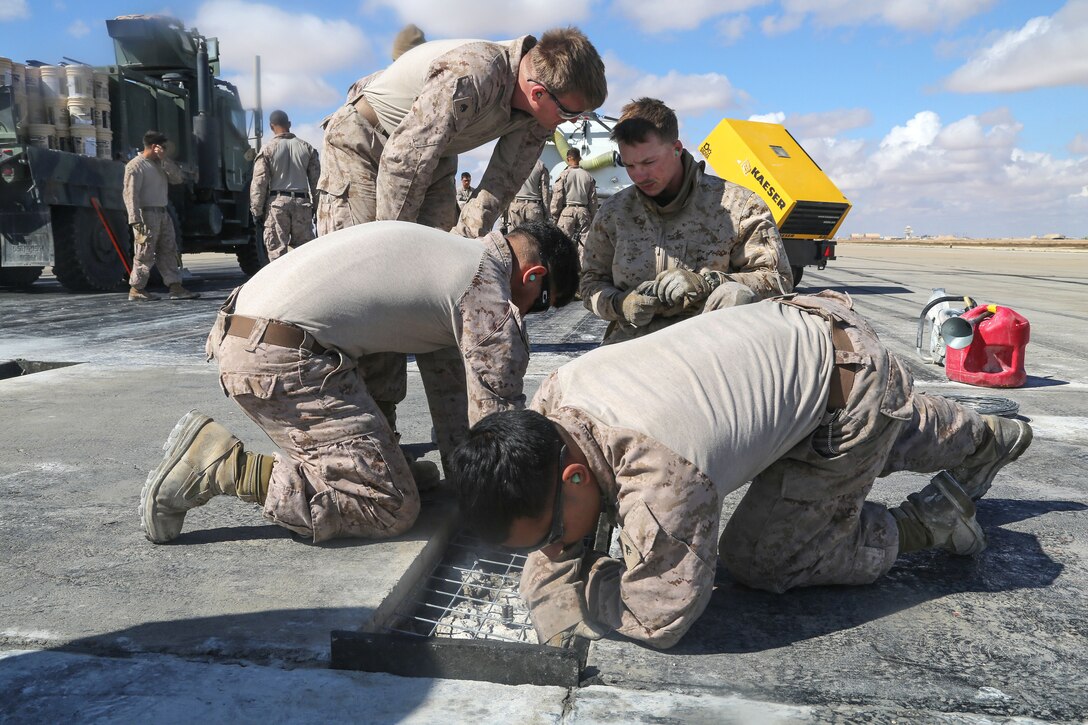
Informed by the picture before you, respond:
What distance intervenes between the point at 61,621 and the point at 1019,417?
3.85m

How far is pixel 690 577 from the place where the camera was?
1851 millimetres

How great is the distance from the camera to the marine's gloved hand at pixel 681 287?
309cm

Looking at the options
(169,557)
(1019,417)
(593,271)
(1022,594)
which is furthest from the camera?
(1019,417)

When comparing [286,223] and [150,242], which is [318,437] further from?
[150,242]

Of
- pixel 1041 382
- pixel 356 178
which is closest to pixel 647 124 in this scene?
pixel 356 178

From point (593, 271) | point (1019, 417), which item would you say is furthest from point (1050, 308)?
point (593, 271)

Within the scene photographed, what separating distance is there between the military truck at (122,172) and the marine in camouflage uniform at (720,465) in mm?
8859

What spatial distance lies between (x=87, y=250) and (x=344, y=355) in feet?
28.4

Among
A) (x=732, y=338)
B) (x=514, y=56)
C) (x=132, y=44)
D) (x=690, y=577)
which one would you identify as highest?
(x=132, y=44)

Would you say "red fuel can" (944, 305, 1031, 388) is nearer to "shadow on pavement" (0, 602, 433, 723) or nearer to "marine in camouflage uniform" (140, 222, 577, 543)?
"marine in camouflage uniform" (140, 222, 577, 543)

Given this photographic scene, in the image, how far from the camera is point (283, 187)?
895 cm

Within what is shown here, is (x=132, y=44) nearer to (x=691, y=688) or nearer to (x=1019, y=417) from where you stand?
(x=1019, y=417)

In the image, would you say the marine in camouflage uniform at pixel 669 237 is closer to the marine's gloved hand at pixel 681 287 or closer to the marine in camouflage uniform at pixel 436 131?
the marine's gloved hand at pixel 681 287

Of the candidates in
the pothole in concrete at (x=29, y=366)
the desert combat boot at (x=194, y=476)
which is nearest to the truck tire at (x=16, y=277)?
the pothole in concrete at (x=29, y=366)
